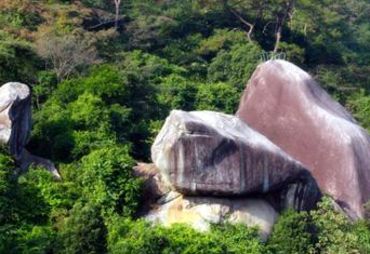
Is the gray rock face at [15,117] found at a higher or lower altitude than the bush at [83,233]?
higher

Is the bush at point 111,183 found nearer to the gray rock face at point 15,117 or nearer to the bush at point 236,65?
the gray rock face at point 15,117

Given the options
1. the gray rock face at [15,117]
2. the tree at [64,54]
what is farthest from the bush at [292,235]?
the tree at [64,54]

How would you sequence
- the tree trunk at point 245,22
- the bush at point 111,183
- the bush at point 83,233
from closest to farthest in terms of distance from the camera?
the bush at point 83,233 < the bush at point 111,183 < the tree trunk at point 245,22

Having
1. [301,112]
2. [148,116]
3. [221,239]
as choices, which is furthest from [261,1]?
[221,239]

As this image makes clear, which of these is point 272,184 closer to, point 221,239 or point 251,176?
point 251,176

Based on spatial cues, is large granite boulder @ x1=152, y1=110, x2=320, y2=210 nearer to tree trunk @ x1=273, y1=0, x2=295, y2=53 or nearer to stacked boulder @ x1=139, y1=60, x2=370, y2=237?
stacked boulder @ x1=139, y1=60, x2=370, y2=237

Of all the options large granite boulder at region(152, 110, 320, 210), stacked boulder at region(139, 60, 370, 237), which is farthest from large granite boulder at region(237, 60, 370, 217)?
large granite boulder at region(152, 110, 320, 210)
